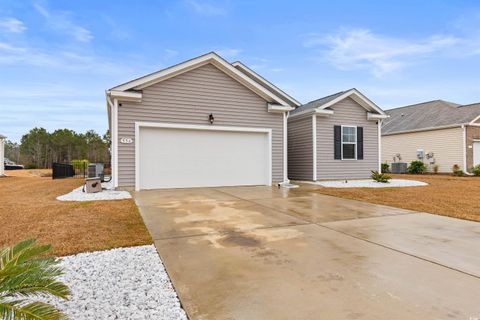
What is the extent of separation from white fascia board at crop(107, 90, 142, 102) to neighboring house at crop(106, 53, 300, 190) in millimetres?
30

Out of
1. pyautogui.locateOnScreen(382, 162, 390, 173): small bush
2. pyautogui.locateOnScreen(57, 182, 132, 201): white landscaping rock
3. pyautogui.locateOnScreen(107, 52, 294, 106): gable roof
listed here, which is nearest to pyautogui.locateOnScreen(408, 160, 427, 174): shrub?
pyautogui.locateOnScreen(382, 162, 390, 173): small bush

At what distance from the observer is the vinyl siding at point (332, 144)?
12836 millimetres

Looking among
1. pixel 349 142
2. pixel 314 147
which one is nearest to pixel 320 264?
pixel 314 147

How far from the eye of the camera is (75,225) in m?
4.98

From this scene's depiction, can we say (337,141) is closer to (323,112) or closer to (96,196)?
(323,112)

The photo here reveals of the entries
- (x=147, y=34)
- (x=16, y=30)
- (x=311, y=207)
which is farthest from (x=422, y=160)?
(x=16, y=30)

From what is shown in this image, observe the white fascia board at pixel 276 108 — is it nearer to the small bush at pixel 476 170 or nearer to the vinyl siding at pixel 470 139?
the small bush at pixel 476 170

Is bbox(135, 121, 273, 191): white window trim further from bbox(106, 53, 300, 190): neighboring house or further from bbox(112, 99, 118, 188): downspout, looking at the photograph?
bbox(112, 99, 118, 188): downspout

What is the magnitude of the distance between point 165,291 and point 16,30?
582 inches

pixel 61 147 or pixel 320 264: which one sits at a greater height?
pixel 61 147

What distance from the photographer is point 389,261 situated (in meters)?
3.29

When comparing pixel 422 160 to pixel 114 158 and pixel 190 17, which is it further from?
pixel 114 158

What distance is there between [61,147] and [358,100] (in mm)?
38588

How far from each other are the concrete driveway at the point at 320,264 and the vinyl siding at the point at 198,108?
15.6 feet
